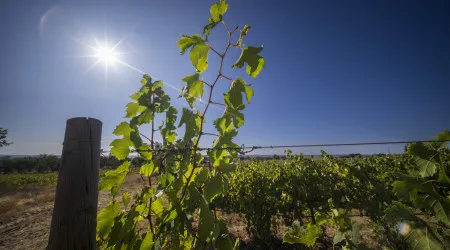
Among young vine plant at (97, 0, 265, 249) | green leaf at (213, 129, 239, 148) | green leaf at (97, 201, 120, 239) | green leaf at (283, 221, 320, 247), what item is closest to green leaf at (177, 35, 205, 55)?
young vine plant at (97, 0, 265, 249)

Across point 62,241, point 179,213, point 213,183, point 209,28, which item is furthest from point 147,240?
point 209,28

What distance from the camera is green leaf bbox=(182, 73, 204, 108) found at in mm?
1270

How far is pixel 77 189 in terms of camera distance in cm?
121

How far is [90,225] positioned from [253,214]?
504 cm

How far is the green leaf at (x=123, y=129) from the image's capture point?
4.55ft

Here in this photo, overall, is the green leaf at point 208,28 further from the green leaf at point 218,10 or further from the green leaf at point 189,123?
the green leaf at point 189,123

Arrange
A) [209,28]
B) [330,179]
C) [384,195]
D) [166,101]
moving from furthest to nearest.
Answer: [330,179] → [384,195] → [166,101] → [209,28]

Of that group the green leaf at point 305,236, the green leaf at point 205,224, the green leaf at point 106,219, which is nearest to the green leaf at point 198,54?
the green leaf at point 205,224

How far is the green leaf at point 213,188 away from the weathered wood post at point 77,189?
0.71 metres

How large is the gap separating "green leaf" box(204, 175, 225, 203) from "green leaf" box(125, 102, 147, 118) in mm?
765

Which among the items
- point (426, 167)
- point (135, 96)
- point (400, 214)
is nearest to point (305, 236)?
point (400, 214)

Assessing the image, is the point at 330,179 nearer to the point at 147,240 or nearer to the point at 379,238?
the point at 379,238

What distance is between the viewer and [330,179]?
5387mm

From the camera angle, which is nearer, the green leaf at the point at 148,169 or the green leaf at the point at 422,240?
the green leaf at the point at 422,240
